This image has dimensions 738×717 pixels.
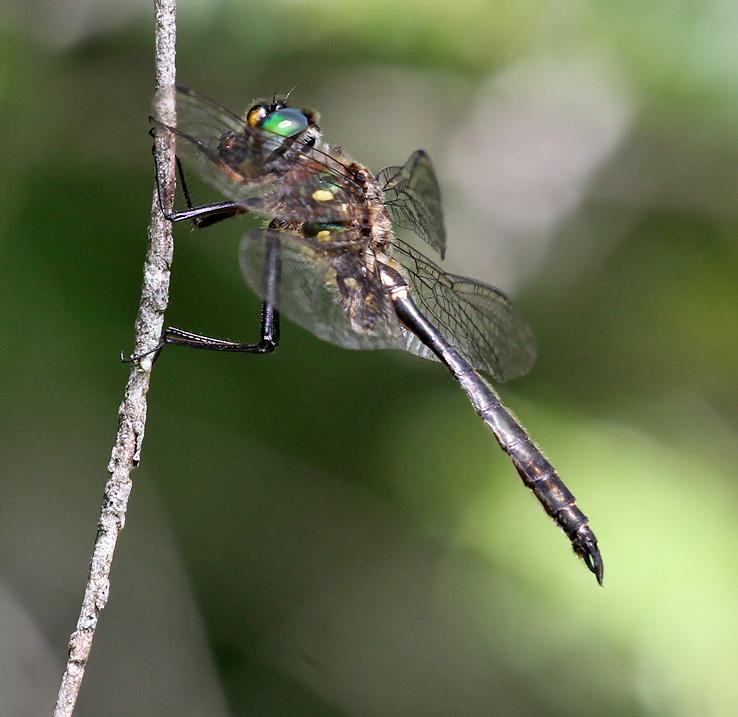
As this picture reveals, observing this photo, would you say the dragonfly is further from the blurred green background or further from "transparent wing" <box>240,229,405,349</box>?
the blurred green background

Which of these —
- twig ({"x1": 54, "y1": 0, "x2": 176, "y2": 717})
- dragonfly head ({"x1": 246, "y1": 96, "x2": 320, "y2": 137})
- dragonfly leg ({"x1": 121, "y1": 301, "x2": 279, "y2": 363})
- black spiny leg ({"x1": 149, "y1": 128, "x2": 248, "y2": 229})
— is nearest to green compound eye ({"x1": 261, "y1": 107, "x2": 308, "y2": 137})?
dragonfly head ({"x1": 246, "y1": 96, "x2": 320, "y2": 137})

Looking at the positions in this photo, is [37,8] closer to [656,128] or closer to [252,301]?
[252,301]

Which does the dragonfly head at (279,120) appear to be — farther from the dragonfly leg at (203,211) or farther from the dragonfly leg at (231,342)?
the dragonfly leg at (231,342)

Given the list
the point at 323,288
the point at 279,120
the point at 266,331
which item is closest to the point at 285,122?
the point at 279,120

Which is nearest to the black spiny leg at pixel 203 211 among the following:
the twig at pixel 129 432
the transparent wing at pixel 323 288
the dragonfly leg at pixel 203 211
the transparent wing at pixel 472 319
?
the dragonfly leg at pixel 203 211

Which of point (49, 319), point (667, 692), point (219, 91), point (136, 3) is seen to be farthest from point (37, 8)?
point (667, 692)
